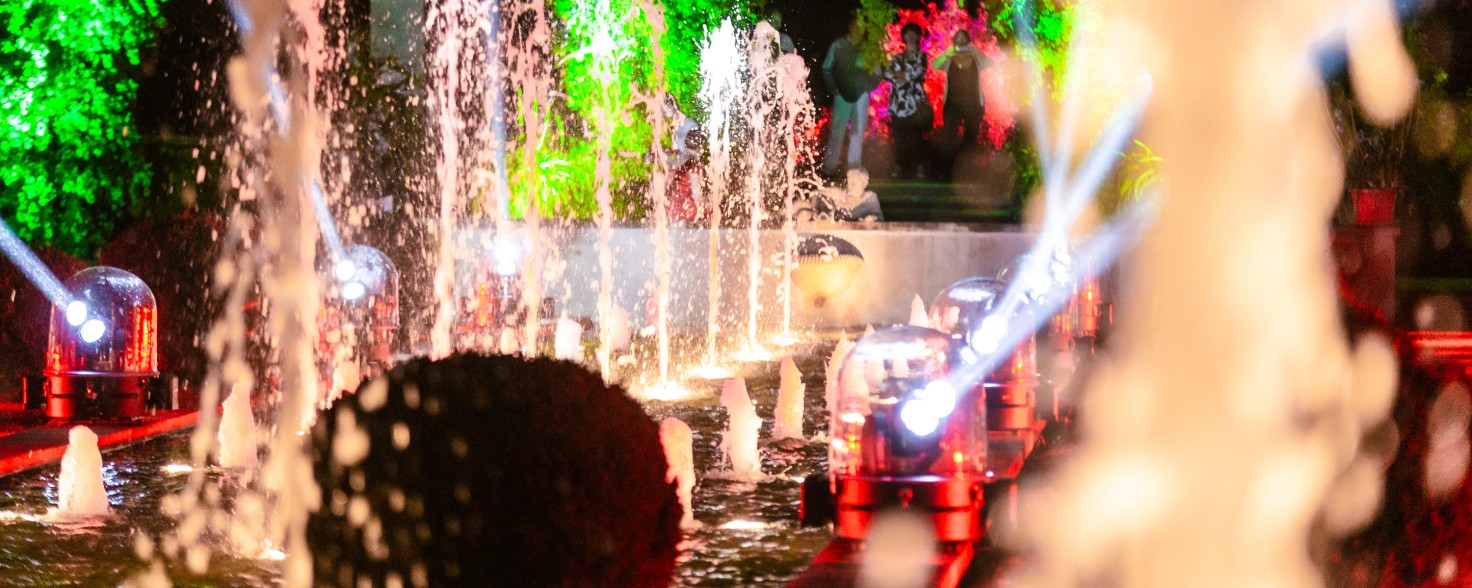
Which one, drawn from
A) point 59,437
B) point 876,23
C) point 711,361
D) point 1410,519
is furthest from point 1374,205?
point 876,23

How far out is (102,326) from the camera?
36.4ft

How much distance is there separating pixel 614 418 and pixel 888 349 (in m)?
2.35

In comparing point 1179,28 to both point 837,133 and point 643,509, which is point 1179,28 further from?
point 837,133

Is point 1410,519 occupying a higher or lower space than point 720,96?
lower

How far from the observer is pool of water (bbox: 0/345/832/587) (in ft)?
21.5

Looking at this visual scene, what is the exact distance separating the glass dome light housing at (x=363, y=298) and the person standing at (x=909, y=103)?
17411 millimetres

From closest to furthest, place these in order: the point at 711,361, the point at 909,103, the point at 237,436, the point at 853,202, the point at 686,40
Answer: the point at 237,436 < the point at 711,361 < the point at 853,202 < the point at 686,40 < the point at 909,103

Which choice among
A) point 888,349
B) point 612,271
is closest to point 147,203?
point 612,271

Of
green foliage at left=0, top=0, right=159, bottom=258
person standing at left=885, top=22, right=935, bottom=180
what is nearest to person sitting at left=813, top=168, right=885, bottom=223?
person standing at left=885, top=22, right=935, bottom=180

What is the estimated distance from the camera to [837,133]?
2905 cm

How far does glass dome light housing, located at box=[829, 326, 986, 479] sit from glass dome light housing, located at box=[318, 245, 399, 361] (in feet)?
29.2

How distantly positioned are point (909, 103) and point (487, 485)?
29.1 meters

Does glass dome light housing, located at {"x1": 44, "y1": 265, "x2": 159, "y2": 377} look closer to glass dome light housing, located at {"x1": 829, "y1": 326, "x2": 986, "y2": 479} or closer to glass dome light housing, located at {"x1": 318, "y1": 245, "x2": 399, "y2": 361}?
glass dome light housing, located at {"x1": 318, "y1": 245, "x2": 399, "y2": 361}

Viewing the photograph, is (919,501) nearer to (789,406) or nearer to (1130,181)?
(789,406)
